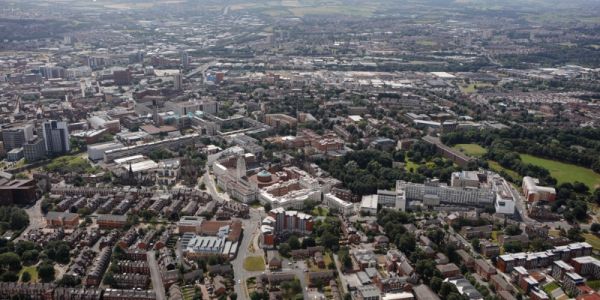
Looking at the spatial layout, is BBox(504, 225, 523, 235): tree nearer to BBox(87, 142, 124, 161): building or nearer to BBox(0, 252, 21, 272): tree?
BBox(0, 252, 21, 272): tree

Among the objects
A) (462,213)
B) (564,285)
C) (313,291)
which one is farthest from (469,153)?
(313,291)

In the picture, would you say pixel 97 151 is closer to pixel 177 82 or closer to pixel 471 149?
pixel 177 82

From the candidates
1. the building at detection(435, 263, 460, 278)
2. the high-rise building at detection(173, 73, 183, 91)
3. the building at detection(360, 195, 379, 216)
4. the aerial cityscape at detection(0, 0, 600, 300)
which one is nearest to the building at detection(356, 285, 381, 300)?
the aerial cityscape at detection(0, 0, 600, 300)

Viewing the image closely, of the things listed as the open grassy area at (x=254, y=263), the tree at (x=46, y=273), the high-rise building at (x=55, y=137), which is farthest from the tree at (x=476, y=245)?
the high-rise building at (x=55, y=137)

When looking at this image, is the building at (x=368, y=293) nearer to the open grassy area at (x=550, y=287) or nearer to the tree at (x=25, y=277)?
the open grassy area at (x=550, y=287)

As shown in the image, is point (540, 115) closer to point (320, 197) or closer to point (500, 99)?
point (500, 99)

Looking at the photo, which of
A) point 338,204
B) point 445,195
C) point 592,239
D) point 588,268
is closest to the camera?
point 588,268

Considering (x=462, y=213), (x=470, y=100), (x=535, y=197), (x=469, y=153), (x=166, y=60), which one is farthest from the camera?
(x=166, y=60)

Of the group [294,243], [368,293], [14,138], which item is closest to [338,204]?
[294,243]
